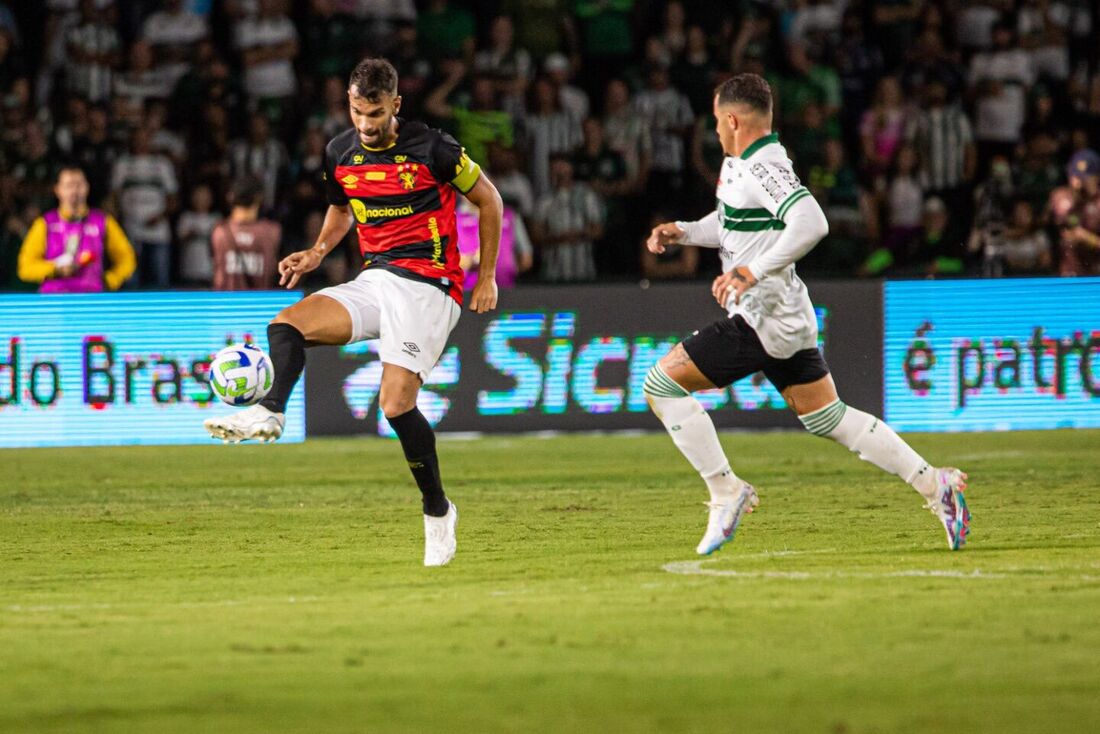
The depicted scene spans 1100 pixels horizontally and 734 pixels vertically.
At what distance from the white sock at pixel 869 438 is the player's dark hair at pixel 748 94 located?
4.22 feet

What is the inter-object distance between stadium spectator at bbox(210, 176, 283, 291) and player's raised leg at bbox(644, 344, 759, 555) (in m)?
7.24

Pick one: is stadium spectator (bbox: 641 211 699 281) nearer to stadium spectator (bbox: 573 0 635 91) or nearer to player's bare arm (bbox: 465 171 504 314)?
stadium spectator (bbox: 573 0 635 91)

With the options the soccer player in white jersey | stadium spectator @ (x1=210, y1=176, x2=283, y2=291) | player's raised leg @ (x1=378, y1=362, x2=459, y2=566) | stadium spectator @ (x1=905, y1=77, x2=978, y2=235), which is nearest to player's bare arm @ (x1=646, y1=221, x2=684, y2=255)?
the soccer player in white jersey

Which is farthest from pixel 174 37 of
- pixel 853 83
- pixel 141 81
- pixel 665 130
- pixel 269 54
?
pixel 853 83

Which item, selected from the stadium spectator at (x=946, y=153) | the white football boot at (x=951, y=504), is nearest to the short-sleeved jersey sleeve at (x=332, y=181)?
the white football boot at (x=951, y=504)

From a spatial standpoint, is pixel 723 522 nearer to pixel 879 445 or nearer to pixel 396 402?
pixel 879 445

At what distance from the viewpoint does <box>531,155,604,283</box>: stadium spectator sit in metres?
16.3

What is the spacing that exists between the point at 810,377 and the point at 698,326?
21.1 feet

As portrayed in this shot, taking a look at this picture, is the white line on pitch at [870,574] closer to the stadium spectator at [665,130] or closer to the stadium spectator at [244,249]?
the stadium spectator at [244,249]

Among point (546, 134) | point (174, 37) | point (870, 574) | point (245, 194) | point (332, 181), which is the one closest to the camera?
point (870, 574)

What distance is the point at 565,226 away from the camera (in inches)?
642

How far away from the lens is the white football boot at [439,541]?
7.76 meters

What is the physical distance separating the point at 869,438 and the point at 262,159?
1018 centimetres

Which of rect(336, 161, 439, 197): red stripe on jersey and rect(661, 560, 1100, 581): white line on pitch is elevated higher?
rect(336, 161, 439, 197): red stripe on jersey
